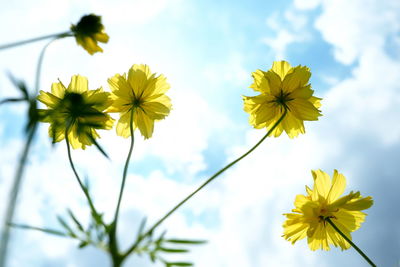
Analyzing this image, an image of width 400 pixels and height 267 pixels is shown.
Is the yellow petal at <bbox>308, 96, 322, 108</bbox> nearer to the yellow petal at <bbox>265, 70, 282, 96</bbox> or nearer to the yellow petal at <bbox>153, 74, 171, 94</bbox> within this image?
the yellow petal at <bbox>265, 70, 282, 96</bbox>

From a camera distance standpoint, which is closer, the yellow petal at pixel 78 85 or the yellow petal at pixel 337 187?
the yellow petal at pixel 78 85

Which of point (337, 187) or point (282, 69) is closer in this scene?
point (337, 187)

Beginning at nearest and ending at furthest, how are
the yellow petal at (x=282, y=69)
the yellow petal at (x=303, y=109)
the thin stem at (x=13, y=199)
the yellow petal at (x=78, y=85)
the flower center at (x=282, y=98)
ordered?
the thin stem at (x=13, y=199) < the yellow petal at (x=78, y=85) < the yellow petal at (x=303, y=109) < the flower center at (x=282, y=98) < the yellow petal at (x=282, y=69)

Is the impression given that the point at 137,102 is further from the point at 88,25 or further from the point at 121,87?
the point at 88,25

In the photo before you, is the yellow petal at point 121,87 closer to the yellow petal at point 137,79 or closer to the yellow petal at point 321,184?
the yellow petal at point 137,79

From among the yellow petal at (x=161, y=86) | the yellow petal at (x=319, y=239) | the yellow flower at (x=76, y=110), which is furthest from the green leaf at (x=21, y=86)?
the yellow petal at (x=319, y=239)

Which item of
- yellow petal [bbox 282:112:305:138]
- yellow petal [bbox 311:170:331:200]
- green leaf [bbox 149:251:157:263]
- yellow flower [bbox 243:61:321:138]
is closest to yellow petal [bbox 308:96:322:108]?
yellow flower [bbox 243:61:321:138]

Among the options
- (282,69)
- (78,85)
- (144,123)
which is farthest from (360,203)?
(78,85)
